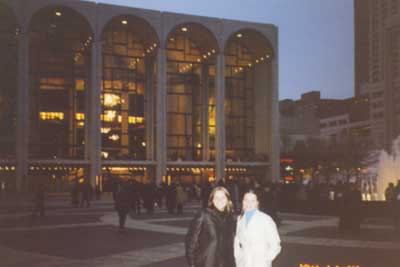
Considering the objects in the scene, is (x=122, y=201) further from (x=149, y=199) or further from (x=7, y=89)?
(x=7, y=89)

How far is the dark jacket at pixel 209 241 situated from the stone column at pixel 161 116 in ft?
184

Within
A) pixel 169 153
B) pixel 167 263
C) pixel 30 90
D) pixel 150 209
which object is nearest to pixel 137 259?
pixel 167 263

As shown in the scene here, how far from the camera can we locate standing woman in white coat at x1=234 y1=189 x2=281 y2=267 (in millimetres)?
6438

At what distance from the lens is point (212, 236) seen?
6.58m

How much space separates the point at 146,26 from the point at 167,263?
5283cm

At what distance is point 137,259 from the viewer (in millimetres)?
13516

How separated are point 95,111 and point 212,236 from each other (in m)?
54.6

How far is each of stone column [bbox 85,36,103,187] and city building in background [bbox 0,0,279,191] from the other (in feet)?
0.33

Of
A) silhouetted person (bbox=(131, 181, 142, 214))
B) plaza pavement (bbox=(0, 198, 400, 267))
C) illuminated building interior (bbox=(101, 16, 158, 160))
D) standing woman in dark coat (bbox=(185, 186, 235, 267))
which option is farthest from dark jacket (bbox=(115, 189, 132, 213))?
illuminated building interior (bbox=(101, 16, 158, 160))

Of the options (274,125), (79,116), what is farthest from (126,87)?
(274,125)

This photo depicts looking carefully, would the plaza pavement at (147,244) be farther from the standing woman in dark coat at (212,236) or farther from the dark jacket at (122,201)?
the standing woman in dark coat at (212,236)

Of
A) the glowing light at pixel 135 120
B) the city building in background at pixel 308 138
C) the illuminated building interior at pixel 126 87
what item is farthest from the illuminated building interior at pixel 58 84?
the city building in background at pixel 308 138

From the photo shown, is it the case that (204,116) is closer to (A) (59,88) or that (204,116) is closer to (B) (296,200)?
(A) (59,88)

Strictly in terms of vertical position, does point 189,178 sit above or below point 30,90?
below
